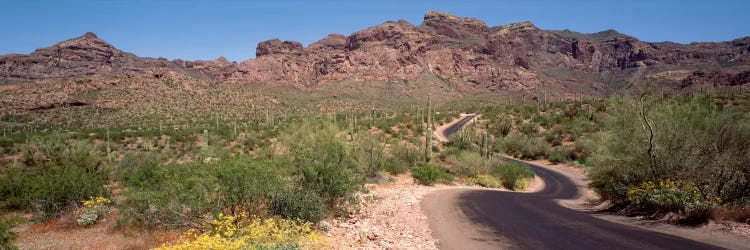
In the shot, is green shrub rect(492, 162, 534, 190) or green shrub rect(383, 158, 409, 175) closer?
green shrub rect(383, 158, 409, 175)

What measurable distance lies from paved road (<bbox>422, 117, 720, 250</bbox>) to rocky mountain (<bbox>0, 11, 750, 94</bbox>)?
113 m

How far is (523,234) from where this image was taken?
361 inches

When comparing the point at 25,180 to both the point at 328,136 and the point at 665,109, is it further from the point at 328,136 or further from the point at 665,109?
the point at 665,109

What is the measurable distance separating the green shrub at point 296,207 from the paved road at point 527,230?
9.70ft

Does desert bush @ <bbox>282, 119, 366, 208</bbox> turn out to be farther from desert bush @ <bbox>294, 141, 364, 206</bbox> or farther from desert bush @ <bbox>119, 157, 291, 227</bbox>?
desert bush @ <bbox>119, 157, 291, 227</bbox>

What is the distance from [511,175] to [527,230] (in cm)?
1822

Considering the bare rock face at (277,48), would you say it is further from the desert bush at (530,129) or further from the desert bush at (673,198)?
the desert bush at (673,198)

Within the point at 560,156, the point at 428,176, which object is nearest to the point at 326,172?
the point at 428,176

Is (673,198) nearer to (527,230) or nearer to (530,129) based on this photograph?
(527,230)

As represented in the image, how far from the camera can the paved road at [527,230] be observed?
8008 millimetres

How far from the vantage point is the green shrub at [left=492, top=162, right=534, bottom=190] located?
26.5 metres

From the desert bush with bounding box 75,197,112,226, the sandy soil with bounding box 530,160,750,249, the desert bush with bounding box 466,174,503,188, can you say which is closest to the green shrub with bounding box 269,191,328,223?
the desert bush with bounding box 75,197,112,226

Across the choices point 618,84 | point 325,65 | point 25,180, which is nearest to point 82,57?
point 325,65

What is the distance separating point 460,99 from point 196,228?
110397 millimetres
